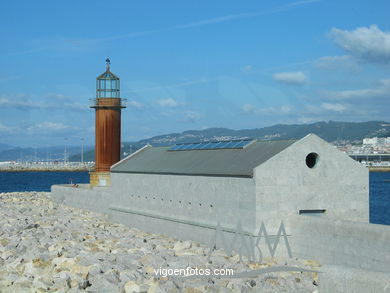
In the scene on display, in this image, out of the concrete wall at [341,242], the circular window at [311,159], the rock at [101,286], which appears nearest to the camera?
the rock at [101,286]

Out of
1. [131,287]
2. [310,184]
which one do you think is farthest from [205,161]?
[131,287]

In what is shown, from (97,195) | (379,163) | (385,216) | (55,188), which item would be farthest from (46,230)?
(379,163)

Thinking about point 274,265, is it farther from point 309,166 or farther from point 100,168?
point 100,168

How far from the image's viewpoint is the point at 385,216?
46.6 metres

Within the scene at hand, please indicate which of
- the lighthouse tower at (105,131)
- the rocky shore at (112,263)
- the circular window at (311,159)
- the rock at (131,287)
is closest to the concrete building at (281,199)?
the circular window at (311,159)

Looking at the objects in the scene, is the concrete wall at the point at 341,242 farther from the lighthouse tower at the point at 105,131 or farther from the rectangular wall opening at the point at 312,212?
the lighthouse tower at the point at 105,131

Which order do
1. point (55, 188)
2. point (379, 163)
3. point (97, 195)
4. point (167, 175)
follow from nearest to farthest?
point (167, 175)
point (97, 195)
point (55, 188)
point (379, 163)

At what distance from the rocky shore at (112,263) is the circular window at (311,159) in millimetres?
3212

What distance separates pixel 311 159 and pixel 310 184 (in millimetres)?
893

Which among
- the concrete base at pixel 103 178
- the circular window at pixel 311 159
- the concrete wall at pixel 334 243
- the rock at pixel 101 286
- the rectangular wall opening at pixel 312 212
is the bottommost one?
the rock at pixel 101 286

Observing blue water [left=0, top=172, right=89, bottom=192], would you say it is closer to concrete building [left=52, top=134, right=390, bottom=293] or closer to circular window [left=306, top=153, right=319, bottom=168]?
concrete building [left=52, top=134, right=390, bottom=293]

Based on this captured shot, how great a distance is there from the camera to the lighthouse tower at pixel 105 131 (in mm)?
39406

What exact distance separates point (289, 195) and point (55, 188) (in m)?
27.3

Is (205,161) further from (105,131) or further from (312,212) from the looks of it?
(105,131)
